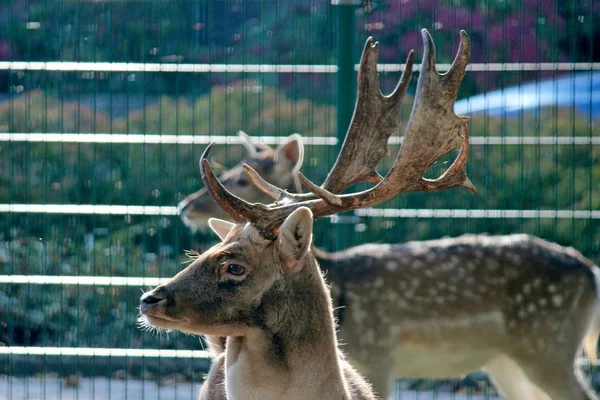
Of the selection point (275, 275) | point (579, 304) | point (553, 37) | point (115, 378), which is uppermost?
point (553, 37)

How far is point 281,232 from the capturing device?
153 inches

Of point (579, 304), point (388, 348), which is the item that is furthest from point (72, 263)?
point (579, 304)

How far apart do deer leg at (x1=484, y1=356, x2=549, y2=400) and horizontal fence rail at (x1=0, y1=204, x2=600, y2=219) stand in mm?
762

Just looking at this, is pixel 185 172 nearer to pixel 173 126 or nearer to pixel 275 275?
pixel 173 126

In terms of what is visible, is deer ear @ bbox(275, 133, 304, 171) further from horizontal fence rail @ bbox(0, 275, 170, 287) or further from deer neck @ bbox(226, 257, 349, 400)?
deer neck @ bbox(226, 257, 349, 400)

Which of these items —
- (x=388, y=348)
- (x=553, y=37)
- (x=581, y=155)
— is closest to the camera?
(x=388, y=348)

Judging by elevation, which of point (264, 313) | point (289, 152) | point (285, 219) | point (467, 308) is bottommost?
point (467, 308)

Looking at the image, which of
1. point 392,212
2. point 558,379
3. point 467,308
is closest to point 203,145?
point 392,212

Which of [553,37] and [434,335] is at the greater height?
[553,37]

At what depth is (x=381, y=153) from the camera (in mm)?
4426

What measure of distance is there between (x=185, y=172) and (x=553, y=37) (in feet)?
7.85

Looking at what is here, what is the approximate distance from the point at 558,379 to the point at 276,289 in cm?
283

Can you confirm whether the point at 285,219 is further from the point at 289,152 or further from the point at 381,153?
the point at 289,152

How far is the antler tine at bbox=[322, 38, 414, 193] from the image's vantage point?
4340mm
